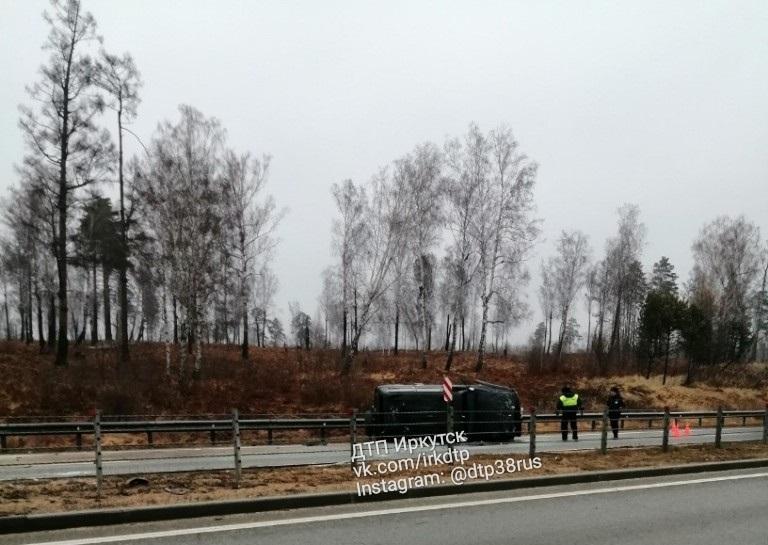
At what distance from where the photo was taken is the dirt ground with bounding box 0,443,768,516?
7.37 metres

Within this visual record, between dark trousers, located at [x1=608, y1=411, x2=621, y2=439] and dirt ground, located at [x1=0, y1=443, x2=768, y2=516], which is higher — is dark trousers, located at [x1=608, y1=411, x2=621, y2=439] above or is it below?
below

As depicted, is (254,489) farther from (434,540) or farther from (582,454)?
(582,454)

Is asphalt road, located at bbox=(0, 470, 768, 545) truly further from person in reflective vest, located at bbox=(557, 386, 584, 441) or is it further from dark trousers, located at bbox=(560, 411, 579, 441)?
person in reflective vest, located at bbox=(557, 386, 584, 441)

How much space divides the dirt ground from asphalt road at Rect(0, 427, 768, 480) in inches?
18.9

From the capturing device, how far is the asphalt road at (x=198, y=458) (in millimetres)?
10906

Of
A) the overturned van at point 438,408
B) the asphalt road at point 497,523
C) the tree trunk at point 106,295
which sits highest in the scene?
the tree trunk at point 106,295

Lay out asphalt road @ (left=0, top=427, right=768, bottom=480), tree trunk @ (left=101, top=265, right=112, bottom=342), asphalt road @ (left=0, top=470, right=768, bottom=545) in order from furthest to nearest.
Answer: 1. tree trunk @ (left=101, top=265, right=112, bottom=342)
2. asphalt road @ (left=0, top=427, right=768, bottom=480)
3. asphalt road @ (left=0, top=470, right=768, bottom=545)

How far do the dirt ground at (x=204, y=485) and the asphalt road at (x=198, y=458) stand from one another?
1.58ft

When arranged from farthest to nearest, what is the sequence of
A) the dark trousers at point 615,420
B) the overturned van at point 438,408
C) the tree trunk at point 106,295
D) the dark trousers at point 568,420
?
1. the tree trunk at point 106,295
2. the dark trousers at point 615,420
3. the dark trousers at point 568,420
4. the overturned van at point 438,408

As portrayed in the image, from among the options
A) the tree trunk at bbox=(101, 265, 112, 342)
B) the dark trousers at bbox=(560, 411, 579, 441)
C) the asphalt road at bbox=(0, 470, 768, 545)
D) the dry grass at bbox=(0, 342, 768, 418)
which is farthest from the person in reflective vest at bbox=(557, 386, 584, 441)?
the tree trunk at bbox=(101, 265, 112, 342)

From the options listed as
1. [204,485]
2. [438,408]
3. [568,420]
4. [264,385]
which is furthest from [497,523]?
[264,385]

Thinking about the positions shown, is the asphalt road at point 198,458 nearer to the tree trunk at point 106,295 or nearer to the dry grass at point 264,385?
the dry grass at point 264,385

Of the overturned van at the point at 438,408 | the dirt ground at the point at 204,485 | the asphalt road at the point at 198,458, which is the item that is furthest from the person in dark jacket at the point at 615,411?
the dirt ground at the point at 204,485

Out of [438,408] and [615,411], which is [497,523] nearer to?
[438,408]
